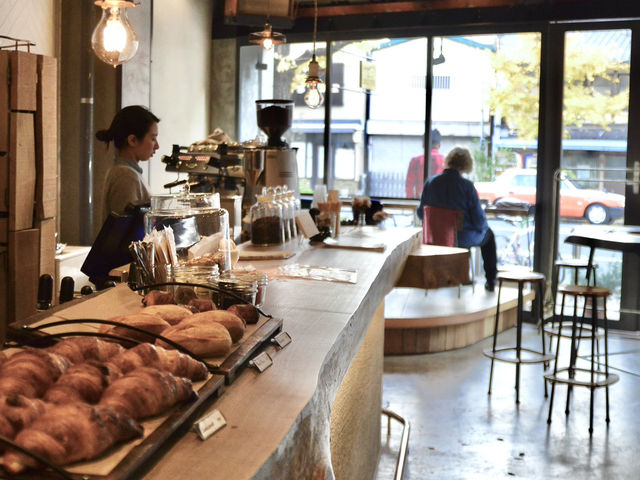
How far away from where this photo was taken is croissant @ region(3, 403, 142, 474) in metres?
0.92

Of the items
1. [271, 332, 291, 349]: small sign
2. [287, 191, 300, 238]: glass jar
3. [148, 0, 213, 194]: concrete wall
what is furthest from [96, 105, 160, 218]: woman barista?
[148, 0, 213, 194]: concrete wall

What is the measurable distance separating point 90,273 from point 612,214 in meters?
5.56

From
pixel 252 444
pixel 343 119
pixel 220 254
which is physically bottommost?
pixel 252 444

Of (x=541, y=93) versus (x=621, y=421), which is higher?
(x=541, y=93)

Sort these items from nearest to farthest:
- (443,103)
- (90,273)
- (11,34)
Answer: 1. (90,273)
2. (11,34)
3. (443,103)

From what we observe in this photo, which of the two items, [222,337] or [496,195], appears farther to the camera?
[496,195]

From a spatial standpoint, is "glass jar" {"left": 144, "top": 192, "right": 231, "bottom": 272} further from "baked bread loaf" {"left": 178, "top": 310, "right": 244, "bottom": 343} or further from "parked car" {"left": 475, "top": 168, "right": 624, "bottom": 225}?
"parked car" {"left": 475, "top": 168, "right": 624, "bottom": 225}

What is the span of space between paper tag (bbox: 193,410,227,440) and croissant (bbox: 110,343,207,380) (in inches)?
4.0

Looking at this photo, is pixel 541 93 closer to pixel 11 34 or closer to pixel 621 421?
pixel 621 421

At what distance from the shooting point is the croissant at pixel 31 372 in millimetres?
1062

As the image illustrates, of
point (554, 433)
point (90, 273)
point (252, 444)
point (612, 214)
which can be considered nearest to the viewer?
point (252, 444)

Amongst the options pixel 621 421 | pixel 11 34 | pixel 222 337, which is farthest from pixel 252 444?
pixel 11 34

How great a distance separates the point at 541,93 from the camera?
7.25 metres

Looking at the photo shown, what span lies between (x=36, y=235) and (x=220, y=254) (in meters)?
2.66
